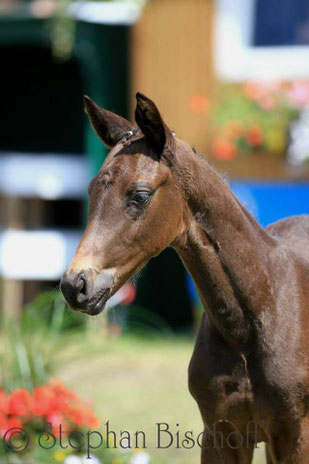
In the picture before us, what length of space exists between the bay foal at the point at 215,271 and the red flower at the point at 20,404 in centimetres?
147

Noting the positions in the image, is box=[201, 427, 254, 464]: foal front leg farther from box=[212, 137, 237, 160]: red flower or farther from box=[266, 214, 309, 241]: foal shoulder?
box=[212, 137, 237, 160]: red flower

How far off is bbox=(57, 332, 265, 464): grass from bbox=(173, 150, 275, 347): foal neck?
6.51 ft

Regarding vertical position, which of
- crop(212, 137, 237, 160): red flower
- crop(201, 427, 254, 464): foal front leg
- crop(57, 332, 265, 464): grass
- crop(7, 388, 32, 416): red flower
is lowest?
crop(57, 332, 265, 464): grass

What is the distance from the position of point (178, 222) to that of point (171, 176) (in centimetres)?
17

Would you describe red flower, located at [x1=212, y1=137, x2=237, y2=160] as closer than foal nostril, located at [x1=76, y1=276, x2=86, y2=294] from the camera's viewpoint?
No

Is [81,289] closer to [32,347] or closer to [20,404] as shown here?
[20,404]

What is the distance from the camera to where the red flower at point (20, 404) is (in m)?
4.58

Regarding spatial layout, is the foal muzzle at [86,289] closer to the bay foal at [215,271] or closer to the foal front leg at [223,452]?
the bay foal at [215,271]

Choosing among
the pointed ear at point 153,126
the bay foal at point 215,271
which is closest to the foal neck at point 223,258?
the bay foal at point 215,271

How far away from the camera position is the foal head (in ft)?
9.48

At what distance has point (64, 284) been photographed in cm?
284

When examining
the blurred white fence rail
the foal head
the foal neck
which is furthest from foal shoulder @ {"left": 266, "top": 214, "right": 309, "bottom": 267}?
the blurred white fence rail

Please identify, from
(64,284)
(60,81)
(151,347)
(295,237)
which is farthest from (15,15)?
(64,284)

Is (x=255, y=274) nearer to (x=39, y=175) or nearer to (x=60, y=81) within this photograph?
(x=39, y=175)
